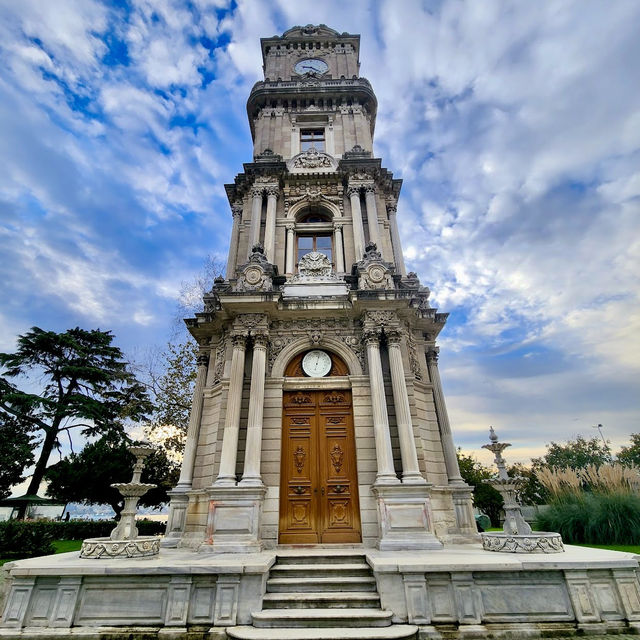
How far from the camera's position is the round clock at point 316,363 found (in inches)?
459

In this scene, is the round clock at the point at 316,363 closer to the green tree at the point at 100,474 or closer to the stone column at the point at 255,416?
the stone column at the point at 255,416

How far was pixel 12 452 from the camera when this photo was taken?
84.5 ft

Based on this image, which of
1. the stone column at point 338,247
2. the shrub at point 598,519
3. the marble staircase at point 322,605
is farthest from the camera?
the stone column at point 338,247

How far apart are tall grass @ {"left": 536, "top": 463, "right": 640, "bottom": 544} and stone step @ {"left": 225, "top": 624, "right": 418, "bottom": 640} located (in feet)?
28.8

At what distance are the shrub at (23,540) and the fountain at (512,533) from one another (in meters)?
17.1

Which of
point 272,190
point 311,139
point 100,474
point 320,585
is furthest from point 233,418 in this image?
point 100,474

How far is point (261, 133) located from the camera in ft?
56.1

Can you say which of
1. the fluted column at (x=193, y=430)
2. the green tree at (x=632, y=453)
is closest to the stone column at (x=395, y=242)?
the fluted column at (x=193, y=430)

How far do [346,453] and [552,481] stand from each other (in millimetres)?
7549

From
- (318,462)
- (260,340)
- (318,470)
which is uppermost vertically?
(260,340)

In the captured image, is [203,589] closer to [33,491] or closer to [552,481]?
→ [552,481]

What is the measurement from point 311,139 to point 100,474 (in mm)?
24535

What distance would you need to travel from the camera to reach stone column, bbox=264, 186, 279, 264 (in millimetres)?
13878

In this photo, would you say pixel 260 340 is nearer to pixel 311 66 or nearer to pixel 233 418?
pixel 233 418
